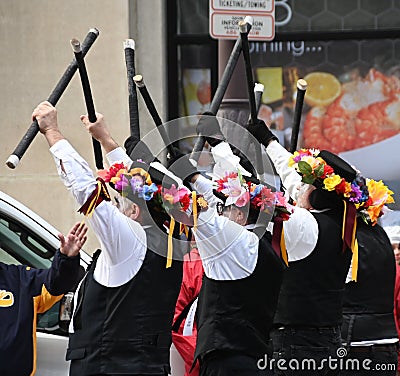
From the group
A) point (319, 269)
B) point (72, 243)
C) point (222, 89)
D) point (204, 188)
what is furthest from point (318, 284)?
point (72, 243)

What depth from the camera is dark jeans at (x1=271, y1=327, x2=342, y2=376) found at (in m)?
6.38

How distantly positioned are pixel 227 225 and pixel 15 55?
5.41m

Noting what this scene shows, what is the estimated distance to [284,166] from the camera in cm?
669

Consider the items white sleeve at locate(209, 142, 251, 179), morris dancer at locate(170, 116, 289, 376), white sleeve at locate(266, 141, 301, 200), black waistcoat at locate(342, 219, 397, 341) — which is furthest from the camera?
black waistcoat at locate(342, 219, 397, 341)

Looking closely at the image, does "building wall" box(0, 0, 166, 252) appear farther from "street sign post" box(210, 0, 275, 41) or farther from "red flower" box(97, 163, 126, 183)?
"red flower" box(97, 163, 126, 183)

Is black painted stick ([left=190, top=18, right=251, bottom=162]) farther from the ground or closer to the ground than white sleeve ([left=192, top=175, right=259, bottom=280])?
farther from the ground

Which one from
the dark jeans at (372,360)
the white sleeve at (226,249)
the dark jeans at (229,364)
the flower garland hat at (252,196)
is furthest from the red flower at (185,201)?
the dark jeans at (372,360)

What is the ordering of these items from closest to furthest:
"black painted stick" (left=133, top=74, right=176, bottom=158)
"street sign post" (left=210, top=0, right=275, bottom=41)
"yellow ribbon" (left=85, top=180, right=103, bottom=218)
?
"yellow ribbon" (left=85, top=180, right=103, bottom=218) < "black painted stick" (left=133, top=74, right=176, bottom=158) < "street sign post" (left=210, top=0, right=275, bottom=41)

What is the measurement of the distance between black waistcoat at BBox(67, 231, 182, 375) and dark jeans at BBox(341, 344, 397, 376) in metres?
1.75

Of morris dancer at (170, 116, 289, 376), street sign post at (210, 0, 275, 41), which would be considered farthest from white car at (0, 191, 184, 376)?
street sign post at (210, 0, 275, 41)

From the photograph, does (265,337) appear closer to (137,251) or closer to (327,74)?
(137,251)

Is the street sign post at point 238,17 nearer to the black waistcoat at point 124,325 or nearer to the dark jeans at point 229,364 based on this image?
the black waistcoat at point 124,325

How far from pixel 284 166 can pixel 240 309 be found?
1364mm

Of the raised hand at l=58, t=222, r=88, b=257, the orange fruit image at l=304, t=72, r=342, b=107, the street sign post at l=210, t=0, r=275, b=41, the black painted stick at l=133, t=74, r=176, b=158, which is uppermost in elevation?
the street sign post at l=210, t=0, r=275, b=41
